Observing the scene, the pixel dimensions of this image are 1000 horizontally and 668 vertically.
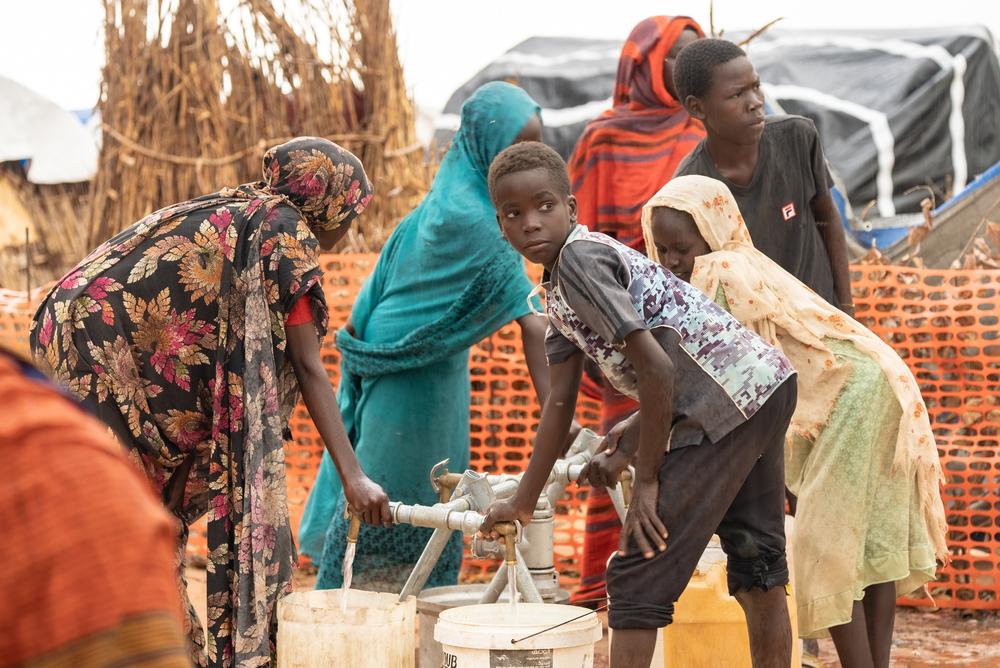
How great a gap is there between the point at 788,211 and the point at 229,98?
187 inches

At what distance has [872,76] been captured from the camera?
1272 cm

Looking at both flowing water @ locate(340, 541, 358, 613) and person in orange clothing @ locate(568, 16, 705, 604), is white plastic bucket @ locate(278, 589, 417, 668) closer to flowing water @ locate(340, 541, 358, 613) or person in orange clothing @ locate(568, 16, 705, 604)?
flowing water @ locate(340, 541, 358, 613)

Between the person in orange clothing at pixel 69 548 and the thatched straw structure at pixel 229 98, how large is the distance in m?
6.90

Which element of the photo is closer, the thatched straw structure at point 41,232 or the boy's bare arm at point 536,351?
the boy's bare arm at point 536,351

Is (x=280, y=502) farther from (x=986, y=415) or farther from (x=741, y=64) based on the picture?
(x=986, y=415)

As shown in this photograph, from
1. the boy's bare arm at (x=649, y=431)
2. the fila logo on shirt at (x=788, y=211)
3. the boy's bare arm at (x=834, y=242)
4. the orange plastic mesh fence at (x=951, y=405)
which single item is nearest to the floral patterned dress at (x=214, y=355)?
the boy's bare arm at (x=649, y=431)

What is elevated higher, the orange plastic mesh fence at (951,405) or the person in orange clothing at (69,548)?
the person in orange clothing at (69,548)

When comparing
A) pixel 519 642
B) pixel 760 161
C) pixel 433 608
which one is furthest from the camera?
pixel 760 161

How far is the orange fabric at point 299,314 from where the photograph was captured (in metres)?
3.48

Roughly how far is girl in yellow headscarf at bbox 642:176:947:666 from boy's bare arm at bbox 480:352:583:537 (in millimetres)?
596

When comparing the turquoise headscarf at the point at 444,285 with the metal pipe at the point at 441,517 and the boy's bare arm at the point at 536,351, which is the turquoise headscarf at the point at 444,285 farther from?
the metal pipe at the point at 441,517

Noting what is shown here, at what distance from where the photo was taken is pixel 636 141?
5.52 m

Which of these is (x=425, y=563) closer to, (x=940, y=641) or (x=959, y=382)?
(x=940, y=641)

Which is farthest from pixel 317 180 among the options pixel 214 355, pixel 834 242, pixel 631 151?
pixel 631 151
